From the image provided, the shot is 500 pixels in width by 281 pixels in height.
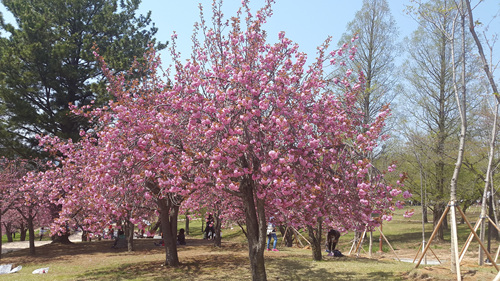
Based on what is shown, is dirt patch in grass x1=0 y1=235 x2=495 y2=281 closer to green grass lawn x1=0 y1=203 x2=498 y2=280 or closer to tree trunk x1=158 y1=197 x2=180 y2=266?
green grass lawn x1=0 y1=203 x2=498 y2=280

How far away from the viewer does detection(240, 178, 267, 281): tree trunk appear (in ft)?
29.8

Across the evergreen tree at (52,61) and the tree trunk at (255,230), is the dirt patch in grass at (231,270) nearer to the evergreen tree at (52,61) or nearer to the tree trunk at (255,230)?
the tree trunk at (255,230)

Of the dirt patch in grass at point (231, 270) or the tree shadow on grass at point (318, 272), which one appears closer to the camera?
the dirt patch in grass at point (231, 270)

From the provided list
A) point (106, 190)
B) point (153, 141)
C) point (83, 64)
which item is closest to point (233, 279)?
point (106, 190)

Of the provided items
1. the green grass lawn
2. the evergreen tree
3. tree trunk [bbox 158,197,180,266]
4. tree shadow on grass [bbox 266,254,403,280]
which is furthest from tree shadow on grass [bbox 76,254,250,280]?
the evergreen tree

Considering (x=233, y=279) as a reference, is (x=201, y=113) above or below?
above

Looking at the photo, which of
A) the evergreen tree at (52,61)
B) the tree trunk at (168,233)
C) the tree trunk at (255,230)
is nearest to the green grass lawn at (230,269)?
the tree trunk at (168,233)

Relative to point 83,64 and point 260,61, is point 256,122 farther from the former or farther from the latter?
point 83,64

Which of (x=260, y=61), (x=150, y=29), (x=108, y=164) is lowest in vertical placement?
(x=108, y=164)

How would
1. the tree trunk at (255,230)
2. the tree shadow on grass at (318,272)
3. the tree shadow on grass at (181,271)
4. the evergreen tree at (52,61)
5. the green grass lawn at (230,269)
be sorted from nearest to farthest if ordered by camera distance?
the tree trunk at (255,230)
the green grass lawn at (230,269)
the tree shadow on grass at (318,272)
the tree shadow on grass at (181,271)
the evergreen tree at (52,61)

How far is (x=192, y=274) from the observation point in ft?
39.9

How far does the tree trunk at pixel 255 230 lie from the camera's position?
908 cm

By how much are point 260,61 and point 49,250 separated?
20715mm

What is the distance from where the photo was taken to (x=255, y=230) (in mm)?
9398
